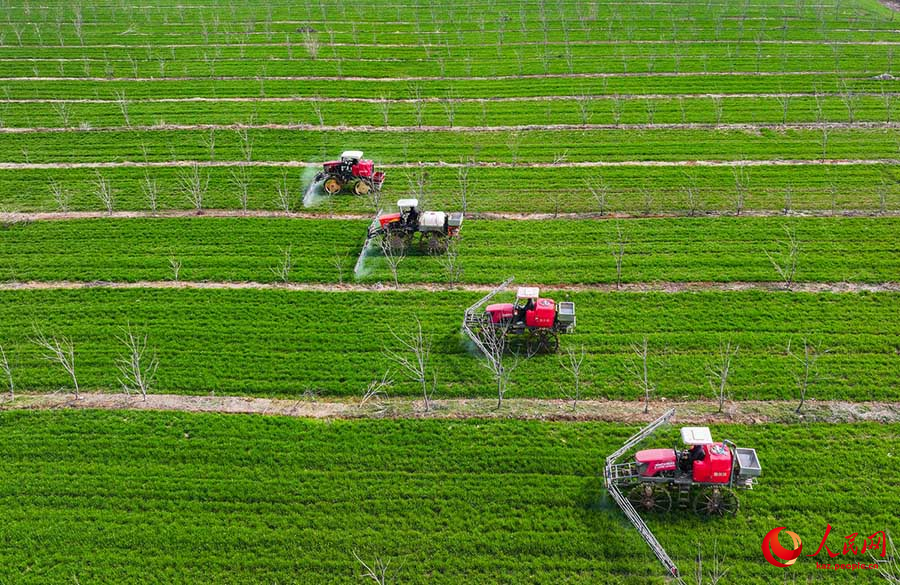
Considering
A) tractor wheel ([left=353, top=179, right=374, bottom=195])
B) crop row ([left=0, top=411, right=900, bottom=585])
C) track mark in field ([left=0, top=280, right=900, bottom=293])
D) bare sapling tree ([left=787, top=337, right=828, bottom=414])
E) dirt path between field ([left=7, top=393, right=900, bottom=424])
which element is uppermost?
tractor wheel ([left=353, top=179, right=374, bottom=195])

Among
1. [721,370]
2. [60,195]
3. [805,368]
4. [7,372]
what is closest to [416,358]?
[721,370]

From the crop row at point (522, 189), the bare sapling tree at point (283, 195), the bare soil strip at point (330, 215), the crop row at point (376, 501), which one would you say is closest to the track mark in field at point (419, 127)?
the crop row at point (522, 189)

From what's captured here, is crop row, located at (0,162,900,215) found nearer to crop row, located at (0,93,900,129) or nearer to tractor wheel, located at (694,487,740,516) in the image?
crop row, located at (0,93,900,129)

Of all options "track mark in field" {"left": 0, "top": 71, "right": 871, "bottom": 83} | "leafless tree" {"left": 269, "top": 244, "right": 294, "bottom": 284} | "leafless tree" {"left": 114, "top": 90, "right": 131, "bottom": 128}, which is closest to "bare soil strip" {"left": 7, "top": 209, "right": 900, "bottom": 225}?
"leafless tree" {"left": 269, "top": 244, "right": 294, "bottom": 284}

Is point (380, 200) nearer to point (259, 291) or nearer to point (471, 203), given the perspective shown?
point (471, 203)

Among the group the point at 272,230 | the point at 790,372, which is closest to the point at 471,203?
the point at 272,230

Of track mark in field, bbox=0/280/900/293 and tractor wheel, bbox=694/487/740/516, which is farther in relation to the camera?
track mark in field, bbox=0/280/900/293
